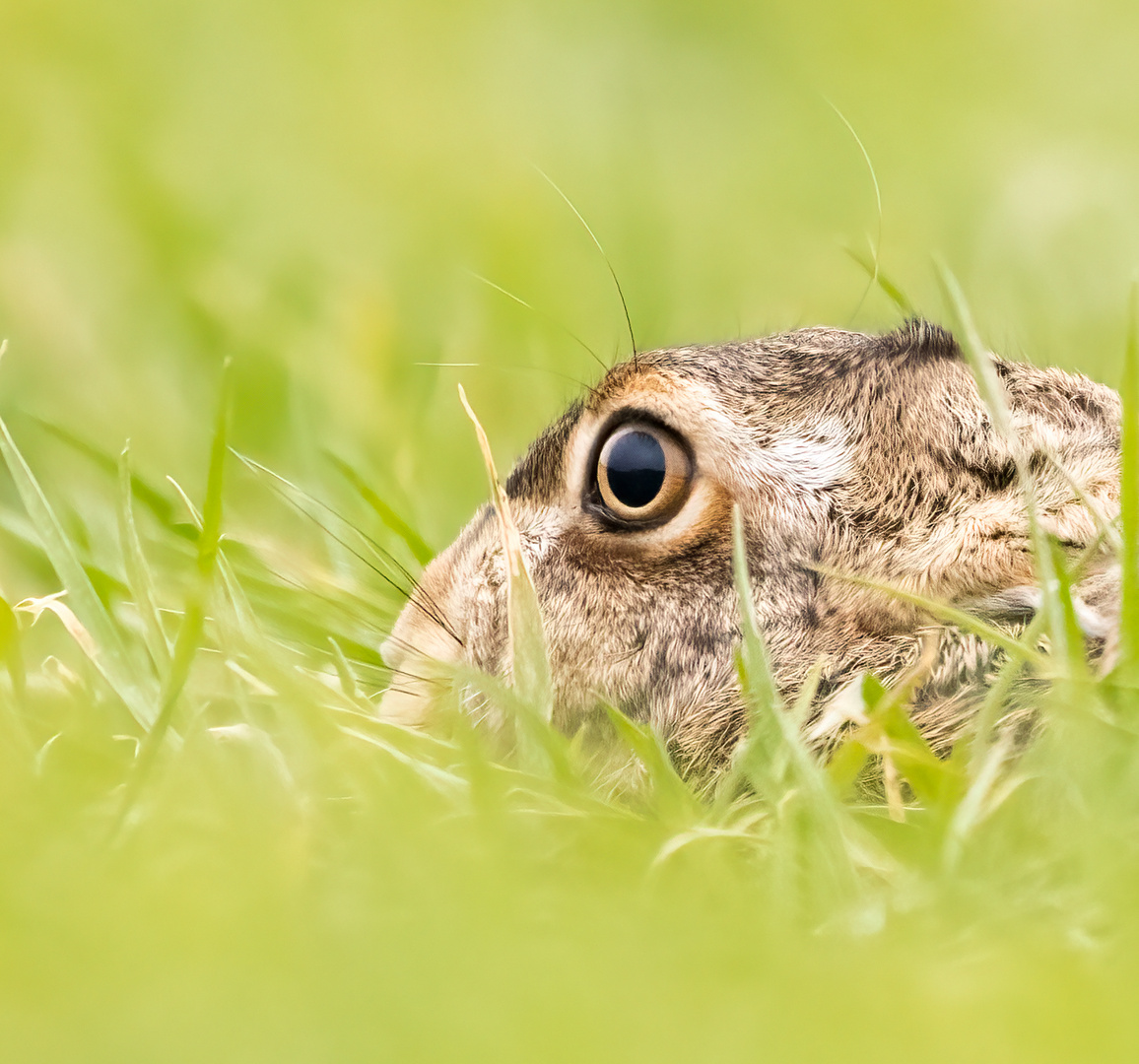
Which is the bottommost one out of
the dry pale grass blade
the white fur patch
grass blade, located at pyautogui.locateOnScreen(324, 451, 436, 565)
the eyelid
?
grass blade, located at pyautogui.locateOnScreen(324, 451, 436, 565)

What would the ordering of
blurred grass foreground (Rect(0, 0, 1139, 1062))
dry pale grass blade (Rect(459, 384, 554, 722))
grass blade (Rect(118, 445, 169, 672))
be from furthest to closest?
1. grass blade (Rect(118, 445, 169, 672))
2. dry pale grass blade (Rect(459, 384, 554, 722))
3. blurred grass foreground (Rect(0, 0, 1139, 1062))

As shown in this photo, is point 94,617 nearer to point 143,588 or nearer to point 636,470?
point 143,588

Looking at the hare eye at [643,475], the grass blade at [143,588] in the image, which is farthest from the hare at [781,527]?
the grass blade at [143,588]

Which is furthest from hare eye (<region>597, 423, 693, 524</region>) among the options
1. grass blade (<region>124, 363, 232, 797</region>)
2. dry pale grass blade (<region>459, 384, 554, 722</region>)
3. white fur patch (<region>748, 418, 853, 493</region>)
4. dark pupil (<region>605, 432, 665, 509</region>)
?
grass blade (<region>124, 363, 232, 797</region>)

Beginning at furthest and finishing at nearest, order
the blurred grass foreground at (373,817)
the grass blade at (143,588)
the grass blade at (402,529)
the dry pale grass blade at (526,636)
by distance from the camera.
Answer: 1. the grass blade at (402,529)
2. the grass blade at (143,588)
3. the dry pale grass blade at (526,636)
4. the blurred grass foreground at (373,817)

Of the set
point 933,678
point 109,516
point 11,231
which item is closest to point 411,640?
point 933,678

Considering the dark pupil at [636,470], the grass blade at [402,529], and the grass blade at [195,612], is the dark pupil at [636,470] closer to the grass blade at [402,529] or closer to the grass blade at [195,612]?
the grass blade at [195,612]

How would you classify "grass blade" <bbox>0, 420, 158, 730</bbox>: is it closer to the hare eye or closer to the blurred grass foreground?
the blurred grass foreground

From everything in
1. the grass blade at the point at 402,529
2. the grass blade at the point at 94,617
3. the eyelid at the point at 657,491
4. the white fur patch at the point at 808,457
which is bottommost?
the grass blade at the point at 94,617
